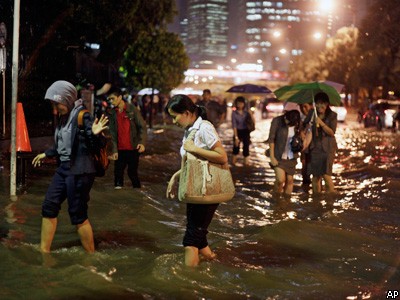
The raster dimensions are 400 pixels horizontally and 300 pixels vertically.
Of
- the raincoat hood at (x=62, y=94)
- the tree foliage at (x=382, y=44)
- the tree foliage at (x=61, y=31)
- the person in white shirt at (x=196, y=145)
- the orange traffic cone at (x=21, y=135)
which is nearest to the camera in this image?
the person in white shirt at (x=196, y=145)

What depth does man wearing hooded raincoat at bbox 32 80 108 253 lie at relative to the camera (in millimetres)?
5949

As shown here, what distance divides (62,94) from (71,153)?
546 millimetres

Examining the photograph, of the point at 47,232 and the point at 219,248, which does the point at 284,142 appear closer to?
the point at 219,248

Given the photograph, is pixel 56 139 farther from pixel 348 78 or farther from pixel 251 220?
pixel 348 78

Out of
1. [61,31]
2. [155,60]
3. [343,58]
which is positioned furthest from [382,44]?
[61,31]

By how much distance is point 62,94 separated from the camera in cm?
595

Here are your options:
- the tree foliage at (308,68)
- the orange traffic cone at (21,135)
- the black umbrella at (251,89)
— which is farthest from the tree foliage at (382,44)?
the orange traffic cone at (21,135)

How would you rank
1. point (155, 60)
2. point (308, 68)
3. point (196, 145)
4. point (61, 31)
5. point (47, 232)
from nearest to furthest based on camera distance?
point (196, 145) → point (47, 232) → point (61, 31) → point (155, 60) → point (308, 68)

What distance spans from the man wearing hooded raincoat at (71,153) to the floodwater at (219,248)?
0.55 m

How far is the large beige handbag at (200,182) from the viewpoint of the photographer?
5574 millimetres

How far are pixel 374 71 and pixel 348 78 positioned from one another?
9.82m

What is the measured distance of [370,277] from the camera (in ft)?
20.2

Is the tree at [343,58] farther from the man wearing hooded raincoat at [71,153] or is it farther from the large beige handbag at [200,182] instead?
the large beige handbag at [200,182]

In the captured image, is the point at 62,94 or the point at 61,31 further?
the point at 61,31
